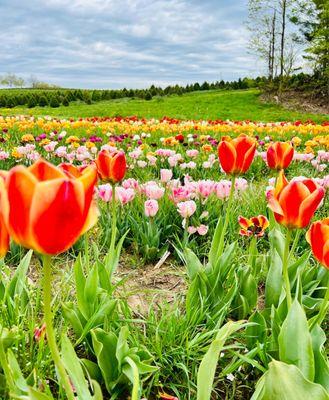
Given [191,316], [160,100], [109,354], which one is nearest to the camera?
[109,354]

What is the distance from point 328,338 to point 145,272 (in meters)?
1.17

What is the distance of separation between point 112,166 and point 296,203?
34.1 inches

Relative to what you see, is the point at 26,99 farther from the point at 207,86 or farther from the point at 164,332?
the point at 164,332

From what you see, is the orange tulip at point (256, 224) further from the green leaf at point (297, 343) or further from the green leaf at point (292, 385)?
the green leaf at point (292, 385)

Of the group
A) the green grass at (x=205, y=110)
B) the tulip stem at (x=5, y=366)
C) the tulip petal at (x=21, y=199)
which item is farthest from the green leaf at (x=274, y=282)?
the green grass at (x=205, y=110)

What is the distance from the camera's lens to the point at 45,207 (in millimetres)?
786

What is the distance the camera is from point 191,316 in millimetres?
2047

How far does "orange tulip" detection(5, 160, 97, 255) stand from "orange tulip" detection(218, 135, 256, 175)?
1363mm

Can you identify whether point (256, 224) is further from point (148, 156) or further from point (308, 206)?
point (148, 156)

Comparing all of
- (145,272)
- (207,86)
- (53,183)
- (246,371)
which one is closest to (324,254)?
(246,371)

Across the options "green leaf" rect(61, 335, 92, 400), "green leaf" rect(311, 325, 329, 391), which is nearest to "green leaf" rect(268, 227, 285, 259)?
"green leaf" rect(311, 325, 329, 391)

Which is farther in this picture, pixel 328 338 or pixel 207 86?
pixel 207 86

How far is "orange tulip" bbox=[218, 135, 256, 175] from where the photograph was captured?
6.97 ft

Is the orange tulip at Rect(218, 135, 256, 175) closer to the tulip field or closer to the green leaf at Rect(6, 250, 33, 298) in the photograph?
the tulip field
